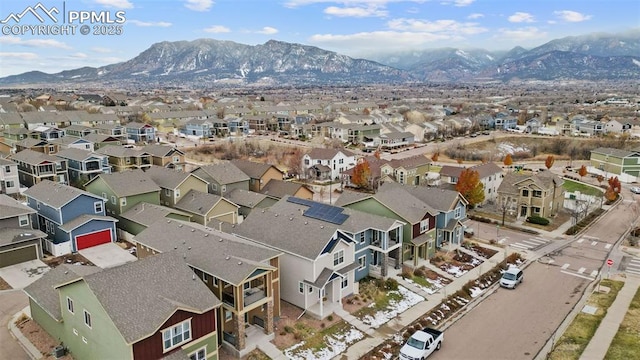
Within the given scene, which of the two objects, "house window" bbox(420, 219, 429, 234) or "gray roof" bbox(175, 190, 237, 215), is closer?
"house window" bbox(420, 219, 429, 234)

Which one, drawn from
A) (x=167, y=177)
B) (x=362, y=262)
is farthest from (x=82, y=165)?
(x=362, y=262)

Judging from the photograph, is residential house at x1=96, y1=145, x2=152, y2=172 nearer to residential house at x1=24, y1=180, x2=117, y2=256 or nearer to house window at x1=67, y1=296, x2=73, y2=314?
residential house at x1=24, y1=180, x2=117, y2=256

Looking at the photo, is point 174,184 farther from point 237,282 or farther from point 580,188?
point 580,188

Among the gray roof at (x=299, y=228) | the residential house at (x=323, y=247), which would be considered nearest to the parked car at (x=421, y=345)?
the residential house at (x=323, y=247)

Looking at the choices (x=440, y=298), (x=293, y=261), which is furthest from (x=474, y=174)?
(x=293, y=261)

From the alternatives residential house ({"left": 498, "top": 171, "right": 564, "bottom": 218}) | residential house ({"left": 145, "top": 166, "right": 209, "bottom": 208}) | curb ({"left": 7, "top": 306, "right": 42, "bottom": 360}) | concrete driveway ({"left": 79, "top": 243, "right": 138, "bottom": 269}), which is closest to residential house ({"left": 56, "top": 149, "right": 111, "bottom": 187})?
residential house ({"left": 145, "top": 166, "right": 209, "bottom": 208})

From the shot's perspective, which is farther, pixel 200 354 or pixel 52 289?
pixel 52 289

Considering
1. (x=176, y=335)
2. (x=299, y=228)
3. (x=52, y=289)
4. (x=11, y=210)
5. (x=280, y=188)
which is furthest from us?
(x=280, y=188)
